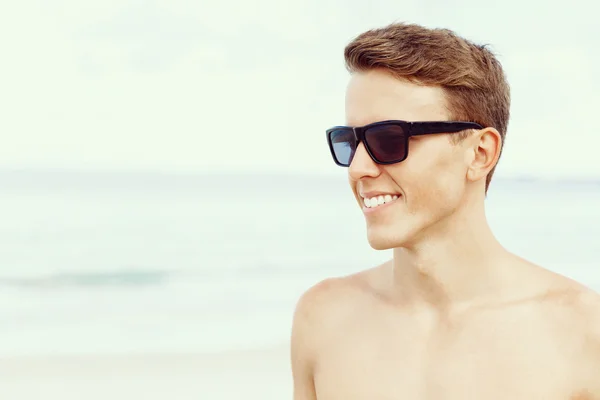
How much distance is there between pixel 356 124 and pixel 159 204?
16.6 m

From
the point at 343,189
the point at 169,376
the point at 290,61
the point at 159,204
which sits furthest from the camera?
the point at 290,61

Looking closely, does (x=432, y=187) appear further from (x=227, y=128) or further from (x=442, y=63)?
(x=227, y=128)

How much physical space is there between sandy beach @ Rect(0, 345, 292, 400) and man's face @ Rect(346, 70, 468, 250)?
4.30m

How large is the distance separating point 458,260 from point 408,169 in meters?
0.40

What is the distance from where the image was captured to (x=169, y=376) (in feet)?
23.3

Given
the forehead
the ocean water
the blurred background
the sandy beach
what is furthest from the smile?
the blurred background

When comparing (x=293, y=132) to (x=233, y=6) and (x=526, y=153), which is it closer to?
(x=233, y=6)

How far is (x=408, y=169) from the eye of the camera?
2.46 metres

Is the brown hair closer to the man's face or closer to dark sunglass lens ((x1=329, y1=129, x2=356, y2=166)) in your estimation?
the man's face

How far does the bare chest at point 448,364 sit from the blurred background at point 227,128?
10.7 metres

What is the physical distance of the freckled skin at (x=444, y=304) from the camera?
2486 mm

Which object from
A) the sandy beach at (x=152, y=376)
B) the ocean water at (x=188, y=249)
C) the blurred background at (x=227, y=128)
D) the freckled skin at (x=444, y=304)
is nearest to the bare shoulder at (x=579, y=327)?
the freckled skin at (x=444, y=304)

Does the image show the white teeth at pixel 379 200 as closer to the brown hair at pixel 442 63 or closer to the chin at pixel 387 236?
the chin at pixel 387 236

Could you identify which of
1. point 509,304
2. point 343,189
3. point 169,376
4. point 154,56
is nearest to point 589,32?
point 343,189
